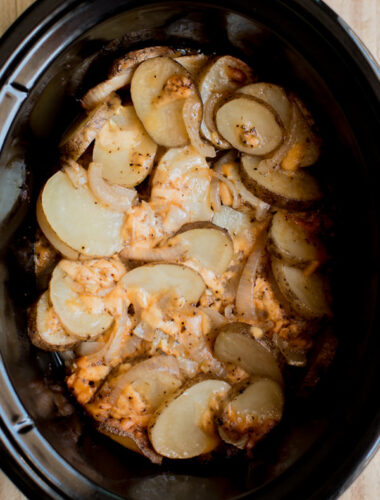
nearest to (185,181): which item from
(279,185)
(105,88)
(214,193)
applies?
(214,193)

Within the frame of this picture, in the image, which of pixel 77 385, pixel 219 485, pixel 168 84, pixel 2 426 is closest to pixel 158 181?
pixel 168 84

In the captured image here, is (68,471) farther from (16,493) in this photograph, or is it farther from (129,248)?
(129,248)

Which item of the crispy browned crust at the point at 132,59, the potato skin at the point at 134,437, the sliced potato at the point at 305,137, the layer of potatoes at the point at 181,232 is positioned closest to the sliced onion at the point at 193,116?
the layer of potatoes at the point at 181,232

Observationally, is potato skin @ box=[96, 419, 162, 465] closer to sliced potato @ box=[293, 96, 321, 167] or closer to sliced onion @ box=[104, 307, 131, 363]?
sliced onion @ box=[104, 307, 131, 363]

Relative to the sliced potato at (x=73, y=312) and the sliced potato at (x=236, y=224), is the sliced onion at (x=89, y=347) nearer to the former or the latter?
the sliced potato at (x=73, y=312)

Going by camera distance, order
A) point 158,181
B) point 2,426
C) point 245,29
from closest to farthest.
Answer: point 2,426
point 245,29
point 158,181
